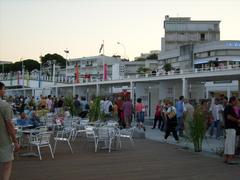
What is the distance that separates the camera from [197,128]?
11.5 m

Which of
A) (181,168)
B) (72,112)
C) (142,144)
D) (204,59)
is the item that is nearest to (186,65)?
(204,59)

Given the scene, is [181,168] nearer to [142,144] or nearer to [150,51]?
[142,144]

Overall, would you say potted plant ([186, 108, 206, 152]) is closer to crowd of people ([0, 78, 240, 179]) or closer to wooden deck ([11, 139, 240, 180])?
crowd of people ([0, 78, 240, 179])

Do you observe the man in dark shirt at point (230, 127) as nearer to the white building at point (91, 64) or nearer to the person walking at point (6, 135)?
the person walking at point (6, 135)

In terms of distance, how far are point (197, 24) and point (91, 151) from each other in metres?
96.7

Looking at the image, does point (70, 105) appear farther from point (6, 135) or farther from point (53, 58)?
point (53, 58)

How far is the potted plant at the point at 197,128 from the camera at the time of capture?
1134 cm

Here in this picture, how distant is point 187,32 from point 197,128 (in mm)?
95206

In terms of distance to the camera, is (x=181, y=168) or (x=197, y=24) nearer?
(x=181, y=168)

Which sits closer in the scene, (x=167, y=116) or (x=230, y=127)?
(x=230, y=127)

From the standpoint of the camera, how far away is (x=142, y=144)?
45.6 feet

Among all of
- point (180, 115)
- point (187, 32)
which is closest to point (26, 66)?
point (187, 32)

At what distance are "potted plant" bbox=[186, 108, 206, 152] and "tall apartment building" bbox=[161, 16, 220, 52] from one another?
301 feet

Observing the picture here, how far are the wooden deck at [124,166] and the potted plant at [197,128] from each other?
0.40m
